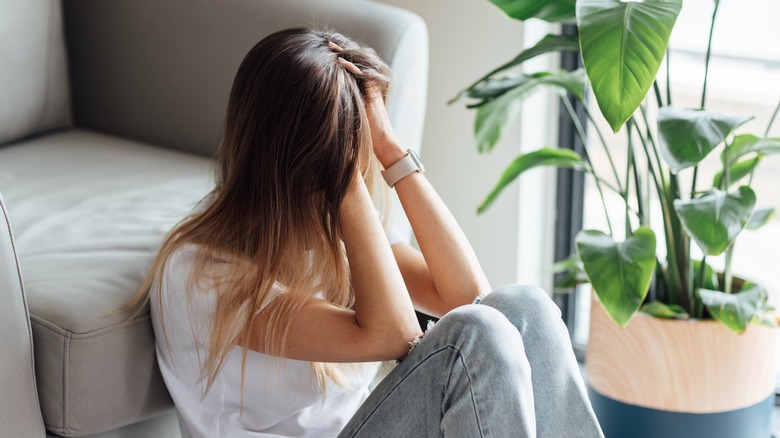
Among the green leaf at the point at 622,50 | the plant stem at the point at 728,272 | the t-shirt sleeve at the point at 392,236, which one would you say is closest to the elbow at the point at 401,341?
the t-shirt sleeve at the point at 392,236

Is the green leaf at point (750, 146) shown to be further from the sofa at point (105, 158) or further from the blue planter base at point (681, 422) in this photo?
the sofa at point (105, 158)

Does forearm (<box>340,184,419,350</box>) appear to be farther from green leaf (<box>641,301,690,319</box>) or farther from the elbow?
green leaf (<box>641,301,690,319</box>)

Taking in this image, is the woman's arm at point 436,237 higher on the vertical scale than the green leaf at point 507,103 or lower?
lower

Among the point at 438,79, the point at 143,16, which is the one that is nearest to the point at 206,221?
the point at 143,16

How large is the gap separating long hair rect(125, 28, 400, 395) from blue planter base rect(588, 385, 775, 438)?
0.65m

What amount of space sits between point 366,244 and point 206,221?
189 millimetres

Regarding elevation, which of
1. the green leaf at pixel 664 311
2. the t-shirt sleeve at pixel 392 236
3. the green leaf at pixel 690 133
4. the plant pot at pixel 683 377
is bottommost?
the plant pot at pixel 683 377

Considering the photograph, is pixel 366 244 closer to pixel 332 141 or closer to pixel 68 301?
pixel 332 141

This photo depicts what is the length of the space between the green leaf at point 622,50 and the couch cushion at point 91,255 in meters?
0.63

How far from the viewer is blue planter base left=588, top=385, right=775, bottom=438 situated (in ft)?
5.04

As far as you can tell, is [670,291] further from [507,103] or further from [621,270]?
A: [507,103]

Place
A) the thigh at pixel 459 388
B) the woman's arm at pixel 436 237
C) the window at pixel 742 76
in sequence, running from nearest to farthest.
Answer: the thigh at pixel 459 388
the woman's arm at pixel 436 237
the window at pixel 742 76

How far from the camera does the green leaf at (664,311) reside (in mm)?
1510

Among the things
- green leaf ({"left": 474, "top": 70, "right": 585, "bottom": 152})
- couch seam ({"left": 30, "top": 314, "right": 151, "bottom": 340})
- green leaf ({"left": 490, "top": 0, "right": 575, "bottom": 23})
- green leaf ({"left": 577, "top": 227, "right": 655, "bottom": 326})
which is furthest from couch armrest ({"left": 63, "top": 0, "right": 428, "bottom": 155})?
couch seam ({"left": 30, "top": 314, "right": 151, "bottom": 340})
